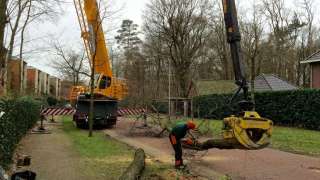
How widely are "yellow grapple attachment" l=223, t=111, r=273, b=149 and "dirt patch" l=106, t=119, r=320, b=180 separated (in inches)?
47.2

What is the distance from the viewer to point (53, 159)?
620 inches

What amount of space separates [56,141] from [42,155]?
5795 mm

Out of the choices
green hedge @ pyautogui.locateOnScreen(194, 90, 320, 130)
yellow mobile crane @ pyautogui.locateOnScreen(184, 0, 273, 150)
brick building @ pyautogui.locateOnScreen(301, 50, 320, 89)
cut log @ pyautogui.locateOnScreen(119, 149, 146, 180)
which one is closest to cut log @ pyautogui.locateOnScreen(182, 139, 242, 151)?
yellow mobile crane @ pyautogui.locateOnScreen(184, 0, 273, 150)

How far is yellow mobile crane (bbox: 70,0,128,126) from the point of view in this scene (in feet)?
98.3

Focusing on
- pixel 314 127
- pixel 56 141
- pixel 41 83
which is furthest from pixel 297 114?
pixel 41 83

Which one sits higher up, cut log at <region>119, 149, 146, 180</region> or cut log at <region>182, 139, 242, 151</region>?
cut log at <region>182, 139, 242, 151</region>

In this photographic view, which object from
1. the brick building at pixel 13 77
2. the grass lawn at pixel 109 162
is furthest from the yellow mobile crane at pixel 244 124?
the brick building at pixel 13 77

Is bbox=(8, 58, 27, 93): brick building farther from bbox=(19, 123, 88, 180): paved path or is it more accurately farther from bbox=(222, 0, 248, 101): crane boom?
bbox=(222, 0, 248, 101): crane boom

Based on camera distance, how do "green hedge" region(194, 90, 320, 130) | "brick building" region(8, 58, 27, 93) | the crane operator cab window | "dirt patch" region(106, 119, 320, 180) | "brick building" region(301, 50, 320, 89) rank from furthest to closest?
"brick building" region(301, 50, 320, 89), the crane operator cab window, "brick building" region(8, 58, 27, 93), "green hedge" region(194, 90, 320, 130), "dirt patch" region(106, 119, 320, 180)

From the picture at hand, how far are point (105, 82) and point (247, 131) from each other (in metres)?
21.5

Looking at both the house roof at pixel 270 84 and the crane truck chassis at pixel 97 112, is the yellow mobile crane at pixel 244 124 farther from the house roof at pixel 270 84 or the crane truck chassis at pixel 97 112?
the house roof at pixel 270 84

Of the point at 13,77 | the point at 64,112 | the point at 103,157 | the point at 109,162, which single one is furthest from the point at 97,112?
the point at 13,77

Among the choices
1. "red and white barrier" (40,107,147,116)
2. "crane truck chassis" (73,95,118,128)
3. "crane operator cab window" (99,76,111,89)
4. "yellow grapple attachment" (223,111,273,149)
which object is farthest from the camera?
"red and white barrier" (40,107,147,116)

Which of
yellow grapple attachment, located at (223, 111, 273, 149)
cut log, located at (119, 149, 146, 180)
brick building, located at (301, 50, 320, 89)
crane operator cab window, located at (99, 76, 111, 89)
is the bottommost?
cut log, located at (119, 149, 146, 180)
